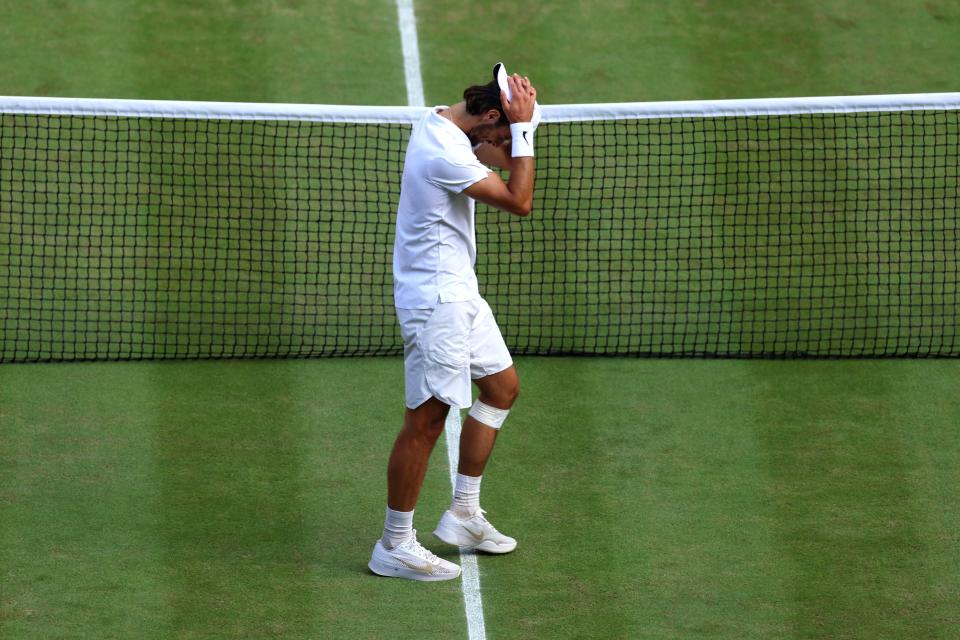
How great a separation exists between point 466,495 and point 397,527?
15.8 inches

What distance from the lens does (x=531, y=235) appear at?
38.0 feet

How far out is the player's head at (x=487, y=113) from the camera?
7.04m

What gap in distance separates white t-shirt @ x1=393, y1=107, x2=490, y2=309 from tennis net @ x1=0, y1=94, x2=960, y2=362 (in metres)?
2.49

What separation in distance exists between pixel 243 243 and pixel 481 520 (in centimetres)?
457

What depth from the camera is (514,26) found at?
14766 mm

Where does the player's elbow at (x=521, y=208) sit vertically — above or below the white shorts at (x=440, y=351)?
above

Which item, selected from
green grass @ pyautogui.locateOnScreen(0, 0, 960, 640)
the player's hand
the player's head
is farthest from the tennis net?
the player's hand

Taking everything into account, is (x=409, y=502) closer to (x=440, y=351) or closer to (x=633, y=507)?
(x=440, y=351)

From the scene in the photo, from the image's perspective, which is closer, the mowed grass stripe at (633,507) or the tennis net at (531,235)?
the mowed grass stripe at (633,507)

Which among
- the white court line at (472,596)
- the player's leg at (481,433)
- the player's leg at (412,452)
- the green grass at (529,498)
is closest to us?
the white court line at (472,596)

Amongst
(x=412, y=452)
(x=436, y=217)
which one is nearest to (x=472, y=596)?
(x=412, y=452)

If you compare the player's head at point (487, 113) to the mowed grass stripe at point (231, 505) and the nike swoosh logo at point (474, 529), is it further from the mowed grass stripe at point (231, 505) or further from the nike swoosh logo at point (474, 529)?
the mowed grass stripe at point (231, 505)

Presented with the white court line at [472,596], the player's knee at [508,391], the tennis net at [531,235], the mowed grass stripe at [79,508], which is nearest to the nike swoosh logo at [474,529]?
the white court line at [472,596]

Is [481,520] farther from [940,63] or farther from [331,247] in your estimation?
[940,63]
